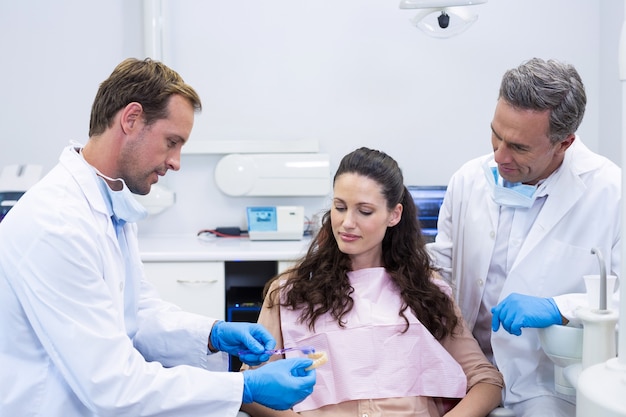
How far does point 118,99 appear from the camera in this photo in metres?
1.52

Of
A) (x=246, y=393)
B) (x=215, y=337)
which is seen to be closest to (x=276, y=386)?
(x=246, y=393)

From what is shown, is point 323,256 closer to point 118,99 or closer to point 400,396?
point 400,396

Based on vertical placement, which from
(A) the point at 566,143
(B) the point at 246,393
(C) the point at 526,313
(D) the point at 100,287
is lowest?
(B) the point at 246,393

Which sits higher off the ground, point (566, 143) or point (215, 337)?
point (566, 143)

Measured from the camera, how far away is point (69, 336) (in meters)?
1.30

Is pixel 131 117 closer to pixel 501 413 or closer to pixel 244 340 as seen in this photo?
pixel 244 340

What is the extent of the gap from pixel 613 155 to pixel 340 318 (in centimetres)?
181

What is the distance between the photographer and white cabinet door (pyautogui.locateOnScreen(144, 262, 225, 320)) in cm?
275

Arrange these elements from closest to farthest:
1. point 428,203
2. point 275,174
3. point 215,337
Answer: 1. point 215,337
2. point 428,203
3. point 275,174

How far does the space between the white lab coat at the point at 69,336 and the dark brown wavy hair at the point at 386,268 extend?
428 mm

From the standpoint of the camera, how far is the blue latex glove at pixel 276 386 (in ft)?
4.77

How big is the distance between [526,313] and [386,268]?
0.50 m

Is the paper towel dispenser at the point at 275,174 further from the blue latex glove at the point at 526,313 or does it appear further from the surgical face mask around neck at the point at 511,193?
the blue latex glove at the point at 526,313

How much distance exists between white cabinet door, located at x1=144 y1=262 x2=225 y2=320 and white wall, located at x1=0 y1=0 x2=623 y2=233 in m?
0.58
